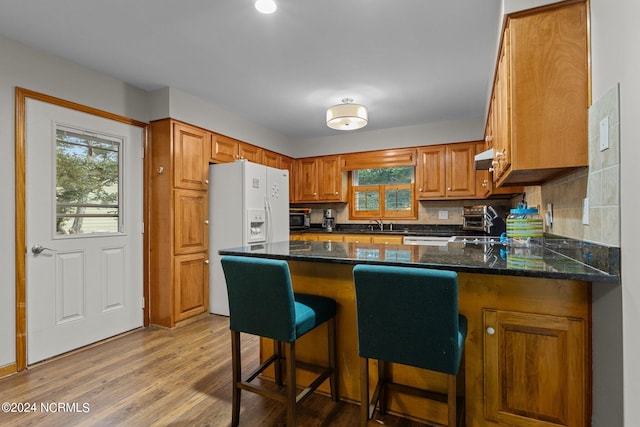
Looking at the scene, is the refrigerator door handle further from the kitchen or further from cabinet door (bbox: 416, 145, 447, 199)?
cabinet door (bbox: 416, 145, 447, 199)

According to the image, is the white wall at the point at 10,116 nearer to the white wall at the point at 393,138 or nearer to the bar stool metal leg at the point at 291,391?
the bar stool metal leg at the point at 291,391

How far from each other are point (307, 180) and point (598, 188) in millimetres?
4252

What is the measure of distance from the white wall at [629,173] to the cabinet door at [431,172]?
129 inches

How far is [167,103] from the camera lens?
3.27 meters

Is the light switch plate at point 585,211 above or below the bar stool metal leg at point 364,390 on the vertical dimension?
above

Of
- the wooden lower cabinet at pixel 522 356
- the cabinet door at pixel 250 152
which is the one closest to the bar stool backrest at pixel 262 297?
the wooden lower cabinet at pixel 522 356

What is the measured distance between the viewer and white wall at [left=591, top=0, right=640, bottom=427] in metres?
1.07

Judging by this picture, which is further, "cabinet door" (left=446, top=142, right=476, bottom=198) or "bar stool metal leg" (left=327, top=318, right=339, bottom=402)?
"cabinet door" (left=446, top=142, right=476, bottom=198)

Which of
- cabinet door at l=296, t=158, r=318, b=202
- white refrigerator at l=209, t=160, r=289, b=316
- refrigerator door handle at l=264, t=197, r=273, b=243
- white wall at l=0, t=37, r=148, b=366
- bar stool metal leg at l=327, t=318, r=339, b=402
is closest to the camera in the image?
bar stool metal leg at l=327, t=318, r=339, b=402

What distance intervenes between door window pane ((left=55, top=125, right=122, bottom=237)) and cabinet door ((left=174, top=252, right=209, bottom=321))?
0.71m

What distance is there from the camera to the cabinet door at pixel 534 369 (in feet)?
4.62

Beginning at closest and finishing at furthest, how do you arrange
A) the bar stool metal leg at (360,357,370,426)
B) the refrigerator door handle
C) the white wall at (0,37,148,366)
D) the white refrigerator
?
the bar stool metal leg at (360,357,370,426) < the white wall at (0,37,148,366) < the white refrigerator < the refrigerator door handle

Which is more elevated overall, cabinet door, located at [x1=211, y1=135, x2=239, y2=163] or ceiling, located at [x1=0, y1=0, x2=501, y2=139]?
ceiling, located at [x1=0, y1=0, x2=501, y2=139]

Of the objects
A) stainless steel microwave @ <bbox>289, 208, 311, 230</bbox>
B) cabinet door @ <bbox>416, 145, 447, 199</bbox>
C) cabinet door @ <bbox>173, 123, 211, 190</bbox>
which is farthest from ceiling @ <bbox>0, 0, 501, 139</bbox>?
stainless steel microwave @ <bbox>289, 208, 311, 230</bbox>
